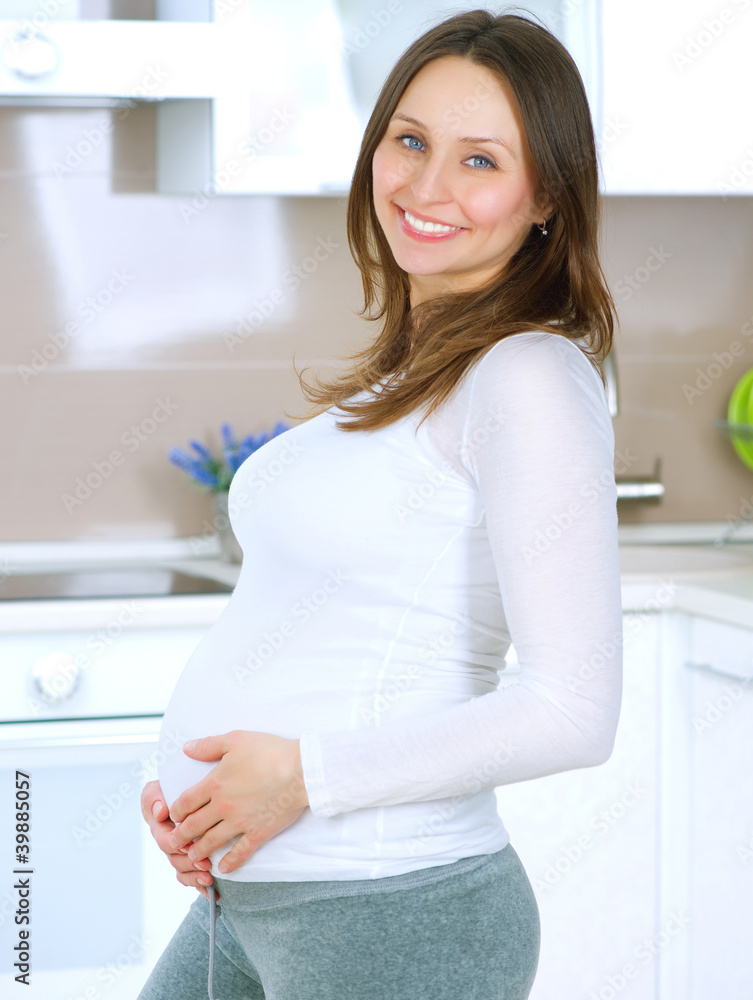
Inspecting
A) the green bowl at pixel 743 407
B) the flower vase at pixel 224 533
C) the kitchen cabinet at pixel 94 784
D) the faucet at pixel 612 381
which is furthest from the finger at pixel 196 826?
the green bowl at pixel 743 407

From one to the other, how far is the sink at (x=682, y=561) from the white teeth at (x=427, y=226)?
78 cm

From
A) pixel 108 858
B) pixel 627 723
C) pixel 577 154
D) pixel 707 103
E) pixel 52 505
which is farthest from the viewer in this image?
pixel 52 505

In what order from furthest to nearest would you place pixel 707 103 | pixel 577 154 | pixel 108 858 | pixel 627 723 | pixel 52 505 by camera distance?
pixel 52 505, pixel 707 103, pixel 627 723, pixel 108 858, pixel 577 154

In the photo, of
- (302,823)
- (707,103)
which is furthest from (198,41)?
(302,823)

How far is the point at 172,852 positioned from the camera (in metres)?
0.82

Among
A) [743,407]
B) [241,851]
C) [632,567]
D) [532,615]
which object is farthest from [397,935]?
[743,407]

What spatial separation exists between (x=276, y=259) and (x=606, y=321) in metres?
1.14

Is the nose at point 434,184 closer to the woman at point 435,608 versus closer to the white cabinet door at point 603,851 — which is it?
the woman at point 435,608

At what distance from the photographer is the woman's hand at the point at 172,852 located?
80cm

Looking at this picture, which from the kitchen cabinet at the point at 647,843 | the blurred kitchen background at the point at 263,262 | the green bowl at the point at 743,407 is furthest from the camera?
the green bowl at the point at 743,407

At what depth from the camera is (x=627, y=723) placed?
150 cm

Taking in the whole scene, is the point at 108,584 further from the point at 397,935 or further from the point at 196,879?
the point at 397,935

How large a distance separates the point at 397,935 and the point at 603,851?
0.85m

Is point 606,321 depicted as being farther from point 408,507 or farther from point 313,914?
point 313,914
